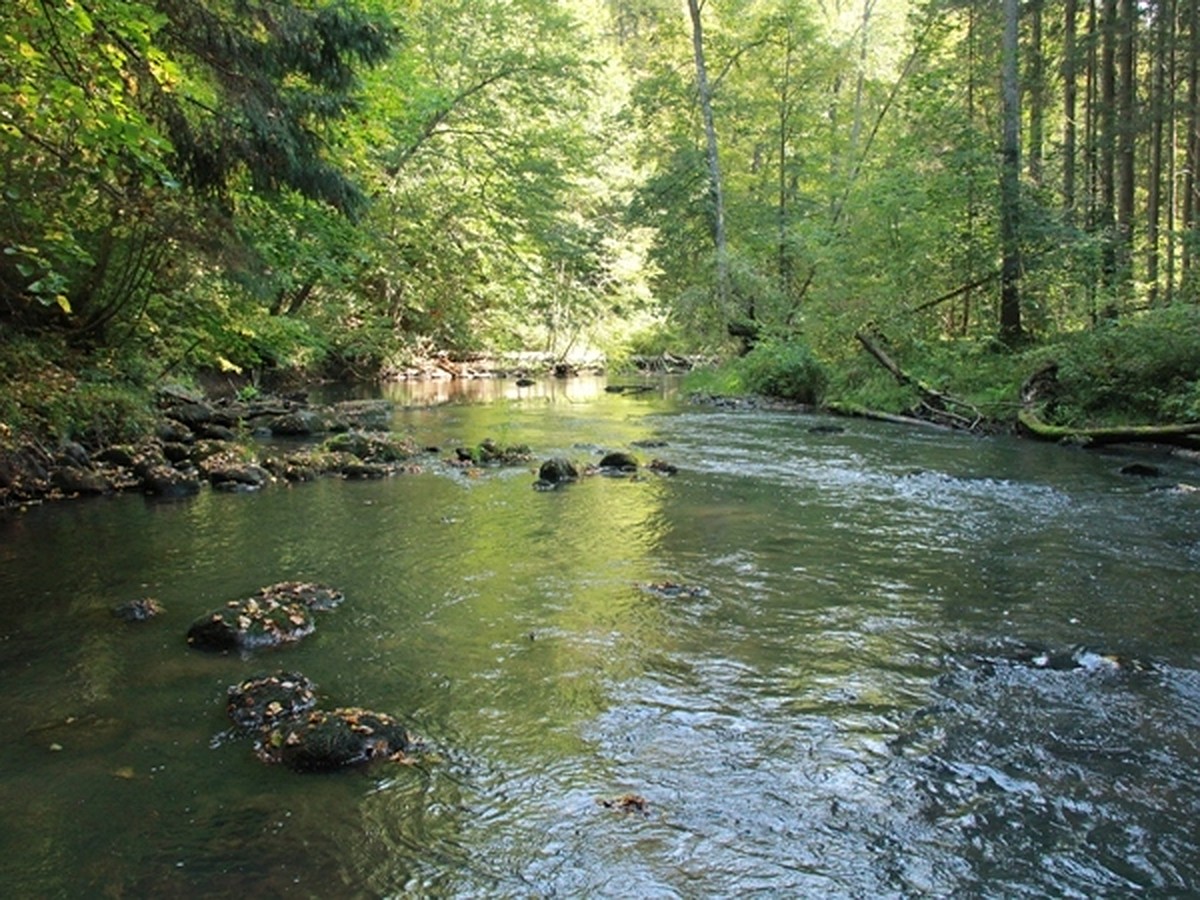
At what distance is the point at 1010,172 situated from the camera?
1766cm

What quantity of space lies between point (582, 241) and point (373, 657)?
2206 cm

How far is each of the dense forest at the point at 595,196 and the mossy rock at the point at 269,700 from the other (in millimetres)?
3880

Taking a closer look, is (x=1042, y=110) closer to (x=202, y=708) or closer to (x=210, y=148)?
(x=210, y=148)

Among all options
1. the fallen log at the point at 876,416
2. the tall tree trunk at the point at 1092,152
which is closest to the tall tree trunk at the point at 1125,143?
the tall tree trunk at the point at 1092,152

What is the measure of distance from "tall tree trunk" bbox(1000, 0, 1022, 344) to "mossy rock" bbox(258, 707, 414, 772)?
17314mm

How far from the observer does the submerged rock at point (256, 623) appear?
5.62m

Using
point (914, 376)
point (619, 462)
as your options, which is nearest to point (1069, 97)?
point (914, 376)

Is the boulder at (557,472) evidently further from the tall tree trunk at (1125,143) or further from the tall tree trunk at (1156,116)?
the tall tree trunk at (1156,116)

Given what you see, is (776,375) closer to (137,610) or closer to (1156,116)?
(1156,116)

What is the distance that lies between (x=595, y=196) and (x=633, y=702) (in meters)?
30.1

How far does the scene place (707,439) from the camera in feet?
51.7

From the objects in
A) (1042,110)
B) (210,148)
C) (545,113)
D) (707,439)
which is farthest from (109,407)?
(1042,110)

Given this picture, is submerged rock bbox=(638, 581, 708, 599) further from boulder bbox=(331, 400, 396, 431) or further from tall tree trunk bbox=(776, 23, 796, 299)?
tall tree trunk bbox=(776, 23, 796, 299)

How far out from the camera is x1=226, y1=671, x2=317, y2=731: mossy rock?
456 cm
